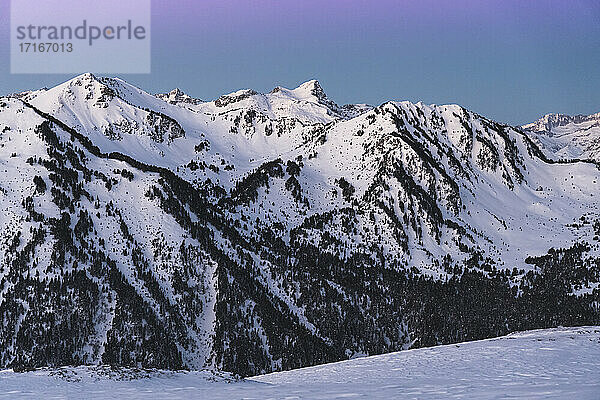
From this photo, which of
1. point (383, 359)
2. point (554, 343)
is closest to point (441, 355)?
point (383, 359)

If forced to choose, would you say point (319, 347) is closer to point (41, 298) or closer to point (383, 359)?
point (41, 298)

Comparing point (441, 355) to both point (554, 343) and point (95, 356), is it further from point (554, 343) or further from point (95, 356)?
point (95, 356)

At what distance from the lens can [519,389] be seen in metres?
30.9

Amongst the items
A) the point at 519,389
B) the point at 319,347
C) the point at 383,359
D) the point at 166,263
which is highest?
the point at 166,263

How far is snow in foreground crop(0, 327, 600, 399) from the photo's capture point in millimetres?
32812

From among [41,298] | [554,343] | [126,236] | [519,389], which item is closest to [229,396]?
[519,389]

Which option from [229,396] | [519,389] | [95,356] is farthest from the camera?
[95,356]

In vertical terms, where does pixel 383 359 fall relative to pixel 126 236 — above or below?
below

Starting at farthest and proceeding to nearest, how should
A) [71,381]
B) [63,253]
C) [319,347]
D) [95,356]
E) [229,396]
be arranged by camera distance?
[319,347], [63,253], [95,356], [71,381], [229,396]

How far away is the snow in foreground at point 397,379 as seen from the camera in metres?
32.8

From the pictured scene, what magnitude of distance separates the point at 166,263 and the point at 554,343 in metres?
152

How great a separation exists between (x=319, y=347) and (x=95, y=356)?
85509 mm

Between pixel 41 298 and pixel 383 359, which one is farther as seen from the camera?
pixel 41 298

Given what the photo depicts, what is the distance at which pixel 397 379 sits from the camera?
45.3m
